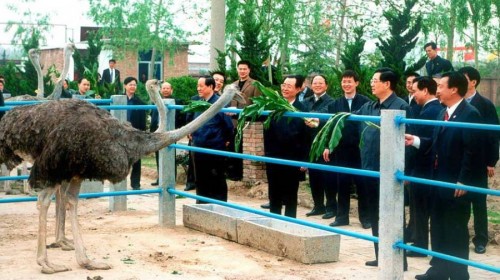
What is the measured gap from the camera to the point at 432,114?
330 inches

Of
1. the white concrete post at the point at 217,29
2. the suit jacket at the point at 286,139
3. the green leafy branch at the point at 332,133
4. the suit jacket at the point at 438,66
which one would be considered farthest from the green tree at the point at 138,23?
the green leafy branch at the point at 332,133

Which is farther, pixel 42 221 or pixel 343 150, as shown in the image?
pixel 343 150

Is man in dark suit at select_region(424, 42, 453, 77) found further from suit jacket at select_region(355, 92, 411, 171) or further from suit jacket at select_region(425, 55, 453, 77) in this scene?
suit jacket at select_region(355, 92, 411, 171)

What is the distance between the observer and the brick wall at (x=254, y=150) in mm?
12852

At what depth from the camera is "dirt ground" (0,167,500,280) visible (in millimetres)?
7484

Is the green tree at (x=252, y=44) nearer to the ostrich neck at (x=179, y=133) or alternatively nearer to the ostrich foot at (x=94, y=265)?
the ostrich neck at (x=179, y=133)

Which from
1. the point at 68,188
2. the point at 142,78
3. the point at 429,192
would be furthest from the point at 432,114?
the point at 142,78

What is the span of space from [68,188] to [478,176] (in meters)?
3.34

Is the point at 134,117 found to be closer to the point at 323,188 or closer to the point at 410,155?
the point at 323,188

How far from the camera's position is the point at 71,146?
23.8 ft

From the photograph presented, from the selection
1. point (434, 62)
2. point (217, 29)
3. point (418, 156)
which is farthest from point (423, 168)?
point (217, 29)

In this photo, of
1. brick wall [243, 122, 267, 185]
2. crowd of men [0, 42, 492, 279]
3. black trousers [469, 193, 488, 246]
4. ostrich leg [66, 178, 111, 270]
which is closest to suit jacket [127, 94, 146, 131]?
crowd of men [0, 42, 492, 279]

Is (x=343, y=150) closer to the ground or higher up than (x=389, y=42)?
closer to the ground

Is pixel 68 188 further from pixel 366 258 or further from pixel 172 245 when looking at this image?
pixel 366 258
